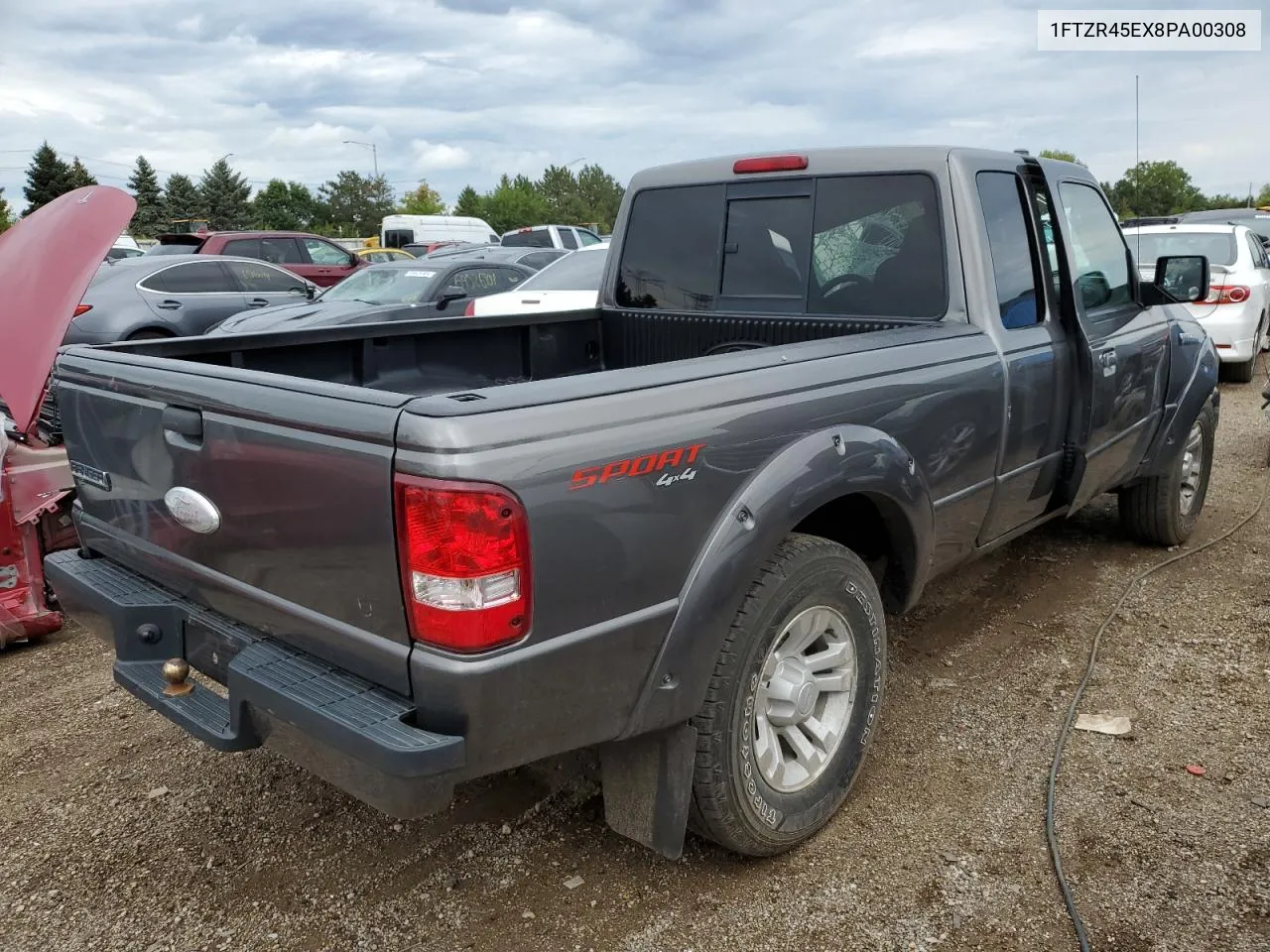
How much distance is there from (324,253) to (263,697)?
15671 mm

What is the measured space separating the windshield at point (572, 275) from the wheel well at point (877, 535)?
553cm

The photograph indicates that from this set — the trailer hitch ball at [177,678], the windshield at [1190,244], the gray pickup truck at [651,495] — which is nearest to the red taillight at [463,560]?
the gray pickup truck at [651,495]

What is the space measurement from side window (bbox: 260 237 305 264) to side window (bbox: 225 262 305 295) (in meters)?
2.94

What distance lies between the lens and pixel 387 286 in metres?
10.5

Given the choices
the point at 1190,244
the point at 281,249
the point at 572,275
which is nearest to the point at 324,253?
the point at 281,249

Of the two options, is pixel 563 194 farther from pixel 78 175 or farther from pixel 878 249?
pixel 878 249

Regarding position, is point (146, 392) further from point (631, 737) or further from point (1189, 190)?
point (1189, 190)

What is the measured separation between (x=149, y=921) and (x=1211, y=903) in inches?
110

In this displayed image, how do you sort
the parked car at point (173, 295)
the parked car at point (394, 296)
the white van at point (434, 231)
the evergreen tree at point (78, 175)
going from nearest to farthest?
1. the parked car at point (394, 296)
2. the parked car at point (173, 295)
3. the white van at point (434, 231)
4. the evergreen tree at point (78, 175)

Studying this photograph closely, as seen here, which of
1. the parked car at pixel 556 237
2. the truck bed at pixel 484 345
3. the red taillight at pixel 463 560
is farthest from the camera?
the parked car at pixel 556 237

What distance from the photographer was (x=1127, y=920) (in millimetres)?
2518

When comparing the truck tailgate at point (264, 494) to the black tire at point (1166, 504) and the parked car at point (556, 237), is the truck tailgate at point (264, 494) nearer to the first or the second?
the black tire at point (1166, 504)

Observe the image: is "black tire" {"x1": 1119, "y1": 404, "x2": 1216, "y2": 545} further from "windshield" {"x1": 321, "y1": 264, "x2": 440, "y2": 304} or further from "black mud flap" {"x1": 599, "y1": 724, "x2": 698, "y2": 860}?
"windshield" {"x1": 321, "y1": 264, "x2": 440, "y2": 304}

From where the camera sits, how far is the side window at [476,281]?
10.4 m
